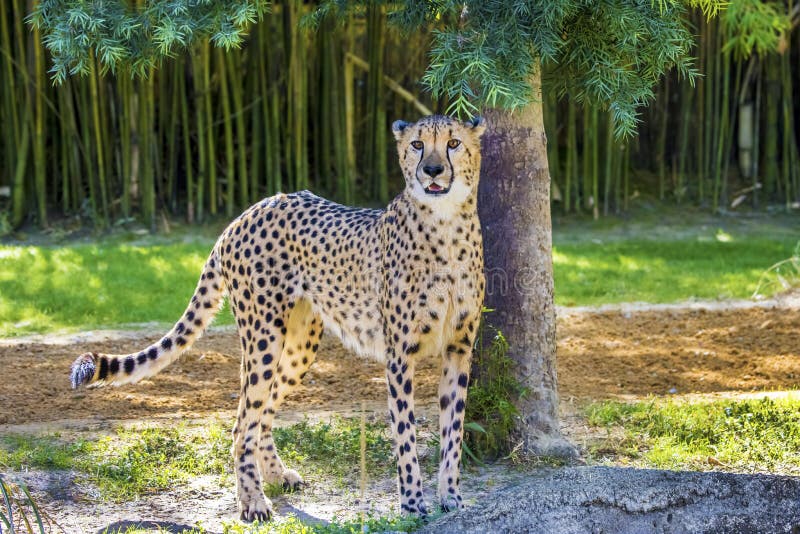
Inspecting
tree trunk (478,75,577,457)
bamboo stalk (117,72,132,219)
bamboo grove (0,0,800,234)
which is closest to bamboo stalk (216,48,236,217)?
bamboo grove (0,0,800,234)

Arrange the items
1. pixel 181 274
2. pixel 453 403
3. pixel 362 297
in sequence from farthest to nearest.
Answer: pixel 181 274
pixel 362 297
pixel 453 403

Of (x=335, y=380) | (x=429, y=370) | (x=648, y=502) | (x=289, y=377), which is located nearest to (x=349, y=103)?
(x=429, y=370)

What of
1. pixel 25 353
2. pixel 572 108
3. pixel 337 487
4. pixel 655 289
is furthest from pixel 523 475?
pixel 572 108

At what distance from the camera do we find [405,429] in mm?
3730

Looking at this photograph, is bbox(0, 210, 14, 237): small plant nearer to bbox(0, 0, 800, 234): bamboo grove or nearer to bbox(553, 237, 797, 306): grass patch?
bbox(0, 0, 800, 234): bamboo grove

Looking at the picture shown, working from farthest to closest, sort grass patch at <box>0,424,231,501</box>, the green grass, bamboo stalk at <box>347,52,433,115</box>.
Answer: bamboo stalk at <box>347,52,433,115</box>
the green grass
grass patch at <box>0,424,231,501</box>

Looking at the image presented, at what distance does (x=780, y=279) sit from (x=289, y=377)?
3989 millimetres

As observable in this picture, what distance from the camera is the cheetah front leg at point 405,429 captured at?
3701 mm

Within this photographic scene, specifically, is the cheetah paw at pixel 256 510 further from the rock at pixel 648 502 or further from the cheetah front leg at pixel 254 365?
the rock at pixel 648 502

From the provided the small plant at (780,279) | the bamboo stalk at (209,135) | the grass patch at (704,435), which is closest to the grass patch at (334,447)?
the grass patch at (704,435)

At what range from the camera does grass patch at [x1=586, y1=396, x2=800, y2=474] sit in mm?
4336

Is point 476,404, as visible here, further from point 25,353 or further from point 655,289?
point 655,289

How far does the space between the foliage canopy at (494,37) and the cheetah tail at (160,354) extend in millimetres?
893

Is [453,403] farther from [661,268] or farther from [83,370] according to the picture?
Answer: [661,268]
